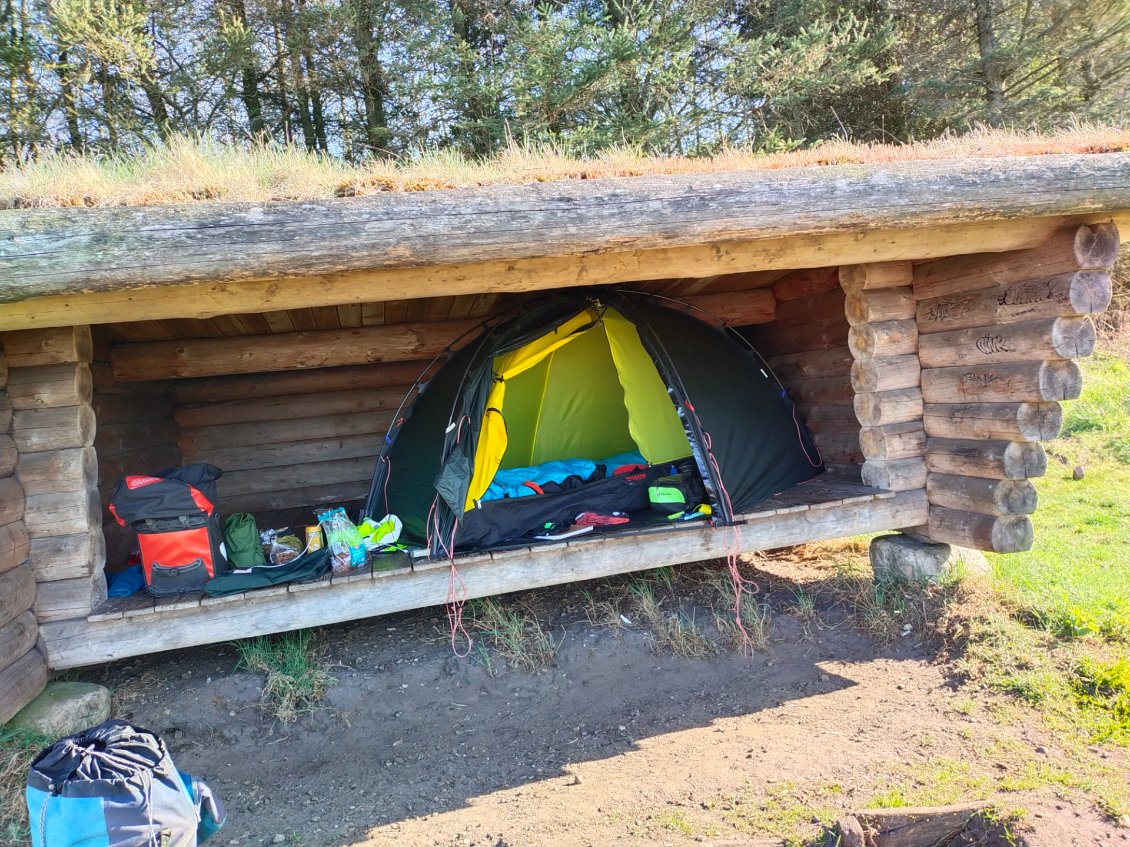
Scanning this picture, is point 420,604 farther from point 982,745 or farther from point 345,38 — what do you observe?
point 345,38

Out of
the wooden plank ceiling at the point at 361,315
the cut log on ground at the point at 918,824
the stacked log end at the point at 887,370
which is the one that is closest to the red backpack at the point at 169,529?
the wooden plank ceiling at the point at 361,315

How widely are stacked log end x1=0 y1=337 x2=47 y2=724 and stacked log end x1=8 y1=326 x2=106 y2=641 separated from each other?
0.04 meters

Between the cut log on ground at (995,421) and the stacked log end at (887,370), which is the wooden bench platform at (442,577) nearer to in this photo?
the stacked log end at (887,370)

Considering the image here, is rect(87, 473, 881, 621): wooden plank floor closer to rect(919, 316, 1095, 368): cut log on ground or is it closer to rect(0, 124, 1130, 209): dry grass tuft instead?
rect(919, 316, 1095, 368): cut log on ground

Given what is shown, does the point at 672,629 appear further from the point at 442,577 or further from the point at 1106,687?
the point at 1106,687

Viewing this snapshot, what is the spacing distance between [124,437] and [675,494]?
376 centimetres

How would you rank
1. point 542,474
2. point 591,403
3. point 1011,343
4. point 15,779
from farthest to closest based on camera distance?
point 591,403
point 542,474
point 1011,343
point 15,779

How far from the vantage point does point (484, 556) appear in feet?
12.7

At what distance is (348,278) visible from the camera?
323cm

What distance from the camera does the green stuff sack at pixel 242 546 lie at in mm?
3984

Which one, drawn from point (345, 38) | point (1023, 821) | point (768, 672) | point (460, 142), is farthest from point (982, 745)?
point (345, 38)

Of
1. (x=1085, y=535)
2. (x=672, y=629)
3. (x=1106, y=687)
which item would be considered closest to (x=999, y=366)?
(x=1106, y=687)

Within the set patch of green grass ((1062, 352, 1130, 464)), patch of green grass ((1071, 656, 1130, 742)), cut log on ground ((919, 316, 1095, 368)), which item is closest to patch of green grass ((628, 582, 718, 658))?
patch of green grass ((1071, 656, 1130, 742))

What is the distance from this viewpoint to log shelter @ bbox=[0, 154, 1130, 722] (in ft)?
9.35
